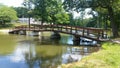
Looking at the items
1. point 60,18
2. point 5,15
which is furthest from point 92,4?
point 5,15

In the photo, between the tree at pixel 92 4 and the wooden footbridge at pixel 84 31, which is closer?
the wooden footbridge at pixel 84 31

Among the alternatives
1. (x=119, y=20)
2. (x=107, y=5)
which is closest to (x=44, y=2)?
(x=119, y=20)

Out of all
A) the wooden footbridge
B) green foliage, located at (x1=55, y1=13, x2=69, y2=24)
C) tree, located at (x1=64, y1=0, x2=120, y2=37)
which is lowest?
the wooden footbridge

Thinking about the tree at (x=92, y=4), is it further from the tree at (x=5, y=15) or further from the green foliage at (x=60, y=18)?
the tree at (x=5, y=15)

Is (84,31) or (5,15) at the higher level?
(5,15)

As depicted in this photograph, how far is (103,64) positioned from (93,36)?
16190 mm

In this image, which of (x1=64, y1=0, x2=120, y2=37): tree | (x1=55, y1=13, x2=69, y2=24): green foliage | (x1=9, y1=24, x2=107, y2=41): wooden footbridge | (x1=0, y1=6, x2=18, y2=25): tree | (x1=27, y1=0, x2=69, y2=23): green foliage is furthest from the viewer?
(x1=0, y1=6, x2=18, y2=25): tree

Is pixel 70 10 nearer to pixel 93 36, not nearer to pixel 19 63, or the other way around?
pixel 93 36

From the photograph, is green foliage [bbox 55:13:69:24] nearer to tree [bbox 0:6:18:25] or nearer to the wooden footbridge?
the wooden footbridge

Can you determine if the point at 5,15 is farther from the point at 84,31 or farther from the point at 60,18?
the point at 84,31

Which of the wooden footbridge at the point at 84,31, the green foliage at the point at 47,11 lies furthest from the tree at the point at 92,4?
the green foliage at the point at 47,11

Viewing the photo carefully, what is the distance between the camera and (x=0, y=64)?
1869 centimetres

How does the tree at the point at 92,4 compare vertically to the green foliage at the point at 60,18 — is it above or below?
above

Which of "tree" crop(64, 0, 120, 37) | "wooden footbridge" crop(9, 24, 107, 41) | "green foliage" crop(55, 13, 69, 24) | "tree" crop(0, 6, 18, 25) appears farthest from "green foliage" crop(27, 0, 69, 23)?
"tree" crop(64, 0, 120, 37)
